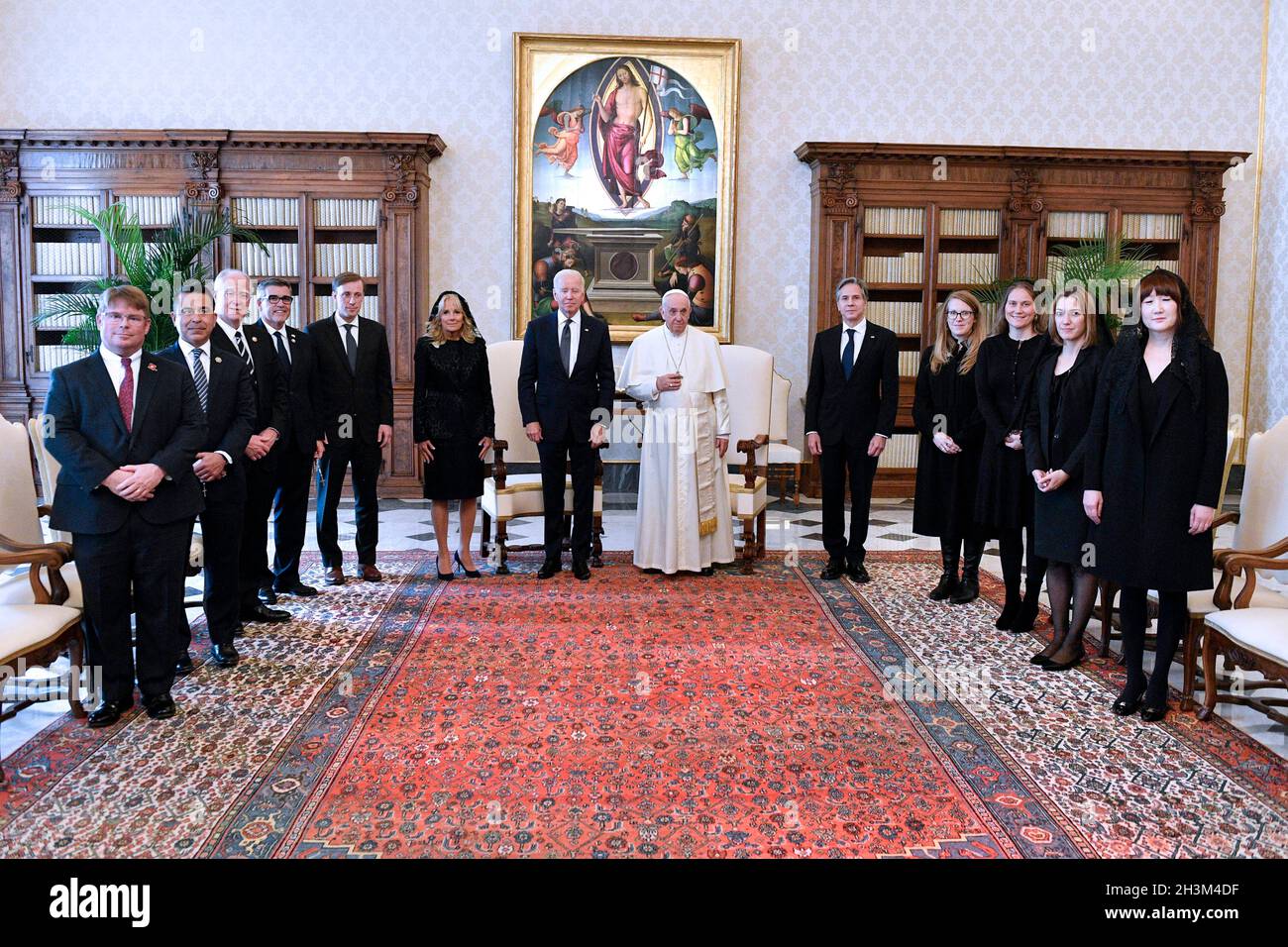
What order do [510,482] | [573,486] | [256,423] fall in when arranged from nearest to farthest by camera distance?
1. [256,423]
2. [573,486]
3. [510,482]

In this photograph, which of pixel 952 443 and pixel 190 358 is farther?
pixel 952 443

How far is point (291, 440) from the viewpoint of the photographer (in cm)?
519

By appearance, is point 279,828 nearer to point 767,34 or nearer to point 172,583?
point 172,583

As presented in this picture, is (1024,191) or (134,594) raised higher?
(1024,191)

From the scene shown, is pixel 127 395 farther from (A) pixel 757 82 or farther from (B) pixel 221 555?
(A) pixel 757 82

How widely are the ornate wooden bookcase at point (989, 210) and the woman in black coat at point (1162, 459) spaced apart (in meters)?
5.20

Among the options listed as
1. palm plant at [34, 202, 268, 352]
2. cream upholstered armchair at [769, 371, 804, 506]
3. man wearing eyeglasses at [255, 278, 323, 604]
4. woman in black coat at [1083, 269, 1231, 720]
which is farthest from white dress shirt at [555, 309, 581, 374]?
woman in black coat at [1083, 269, 1231, 720]

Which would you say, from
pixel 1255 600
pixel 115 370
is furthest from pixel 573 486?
pixel 1255 600

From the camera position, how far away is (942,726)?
357cm

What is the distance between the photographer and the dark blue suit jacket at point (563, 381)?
585 cm

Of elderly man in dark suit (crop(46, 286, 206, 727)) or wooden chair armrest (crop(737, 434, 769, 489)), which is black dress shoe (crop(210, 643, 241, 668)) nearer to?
elderly man in dark suit (crop(46, 286, 206, 727))

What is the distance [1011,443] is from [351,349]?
11.8 feet

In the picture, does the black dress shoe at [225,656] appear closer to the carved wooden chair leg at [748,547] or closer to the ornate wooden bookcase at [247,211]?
the carved wooden chair leg at [748,547]

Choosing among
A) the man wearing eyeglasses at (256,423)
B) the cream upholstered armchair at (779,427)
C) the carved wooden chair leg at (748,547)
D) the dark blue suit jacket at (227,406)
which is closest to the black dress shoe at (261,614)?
the man wearing eyeglasses at (256,423)
